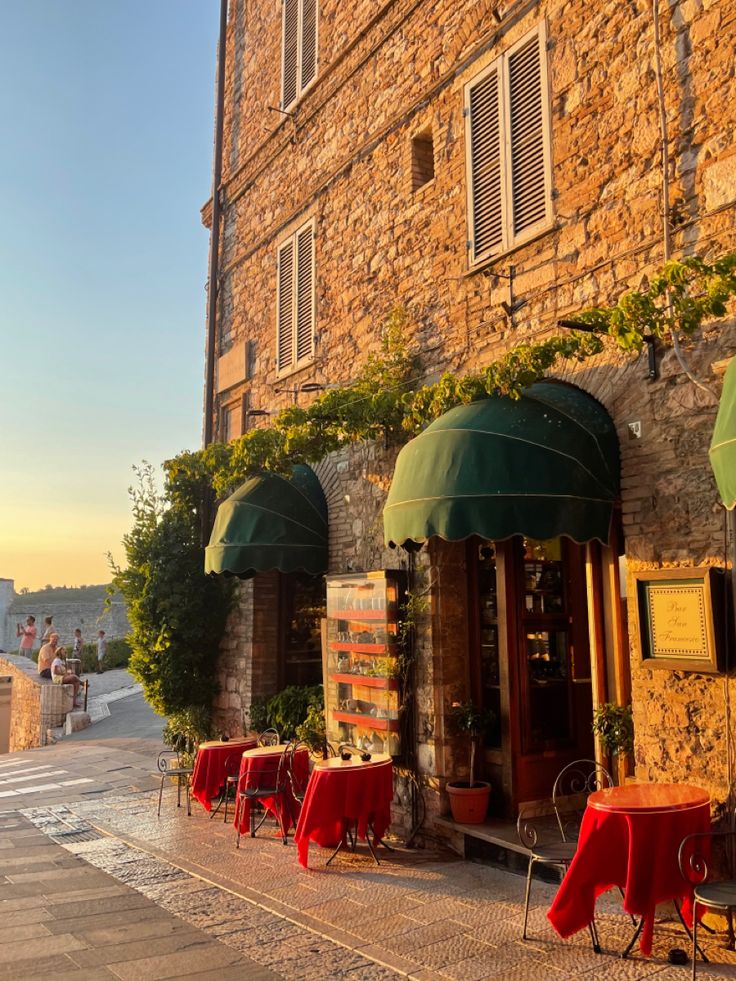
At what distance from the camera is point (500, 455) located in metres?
5.52

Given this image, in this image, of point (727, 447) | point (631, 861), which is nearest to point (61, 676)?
point (631, 861)

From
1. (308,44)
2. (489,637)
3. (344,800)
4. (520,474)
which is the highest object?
(308,44)

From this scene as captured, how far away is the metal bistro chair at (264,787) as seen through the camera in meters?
7.20

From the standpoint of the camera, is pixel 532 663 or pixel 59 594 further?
pixel 59 594

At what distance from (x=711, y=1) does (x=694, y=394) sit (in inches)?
103

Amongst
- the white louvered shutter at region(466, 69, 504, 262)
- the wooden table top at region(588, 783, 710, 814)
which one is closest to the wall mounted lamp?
the white louvered shutter at region(466, 69, 504, 262)

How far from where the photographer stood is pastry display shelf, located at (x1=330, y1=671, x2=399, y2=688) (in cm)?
723

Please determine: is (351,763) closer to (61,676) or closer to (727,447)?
(727,447)

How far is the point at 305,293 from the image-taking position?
1023 centimetres

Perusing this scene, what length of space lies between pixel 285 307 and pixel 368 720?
5731 millimetres

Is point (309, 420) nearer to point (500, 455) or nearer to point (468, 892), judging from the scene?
point (500, 455)

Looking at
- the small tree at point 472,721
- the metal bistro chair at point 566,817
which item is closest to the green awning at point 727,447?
the metal bistro chair at point 566,817

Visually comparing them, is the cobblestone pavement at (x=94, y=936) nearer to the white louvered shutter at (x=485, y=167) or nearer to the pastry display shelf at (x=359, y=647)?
the pastry display shelf at (x=359, y=647)

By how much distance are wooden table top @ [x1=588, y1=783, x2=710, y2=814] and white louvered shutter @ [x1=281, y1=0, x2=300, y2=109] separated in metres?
9.56
